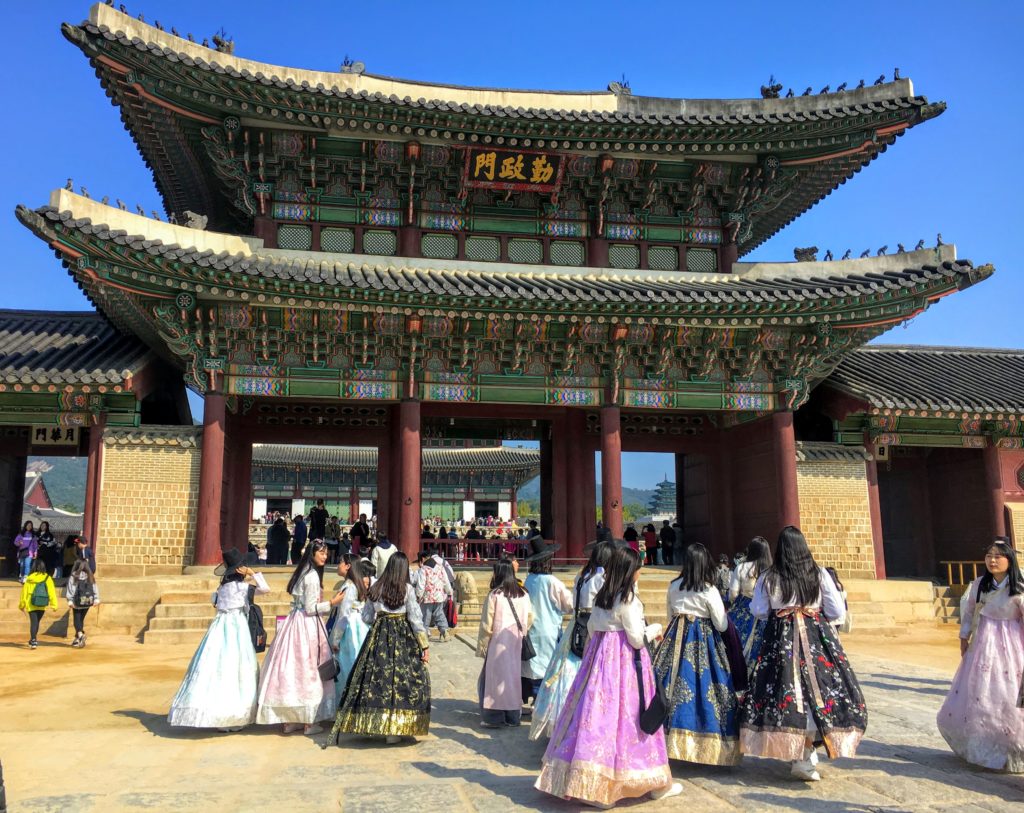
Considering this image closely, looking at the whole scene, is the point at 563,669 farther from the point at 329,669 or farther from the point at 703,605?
the point at 329,669

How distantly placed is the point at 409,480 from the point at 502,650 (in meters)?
8.06

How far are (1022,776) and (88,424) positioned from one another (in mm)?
15034

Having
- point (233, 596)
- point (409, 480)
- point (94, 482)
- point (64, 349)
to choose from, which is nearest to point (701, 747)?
point (233, 596)

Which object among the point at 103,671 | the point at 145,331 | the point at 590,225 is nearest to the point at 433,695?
the point at 103,671

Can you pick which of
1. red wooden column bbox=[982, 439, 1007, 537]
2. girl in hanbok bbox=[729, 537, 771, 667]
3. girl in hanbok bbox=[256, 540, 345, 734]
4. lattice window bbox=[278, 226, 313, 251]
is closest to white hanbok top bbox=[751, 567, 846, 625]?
girl in hanbok bbox=[729, 537, 771, 667]

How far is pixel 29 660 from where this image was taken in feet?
36.7

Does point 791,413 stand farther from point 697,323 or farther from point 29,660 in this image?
point 29,660

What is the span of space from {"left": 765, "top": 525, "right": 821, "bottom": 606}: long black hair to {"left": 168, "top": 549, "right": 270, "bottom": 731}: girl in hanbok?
15.2ft

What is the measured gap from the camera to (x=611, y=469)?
16234 mm

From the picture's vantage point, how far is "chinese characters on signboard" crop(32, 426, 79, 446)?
16000 mm

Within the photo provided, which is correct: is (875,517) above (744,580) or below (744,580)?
above

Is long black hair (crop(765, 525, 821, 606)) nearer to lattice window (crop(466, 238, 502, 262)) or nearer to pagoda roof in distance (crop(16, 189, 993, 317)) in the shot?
pagoda roof in distance (crop(16, 189, 993, 317))

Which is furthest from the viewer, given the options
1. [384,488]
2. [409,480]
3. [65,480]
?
[65,480]

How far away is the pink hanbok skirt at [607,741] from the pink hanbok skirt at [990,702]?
8.71ft
